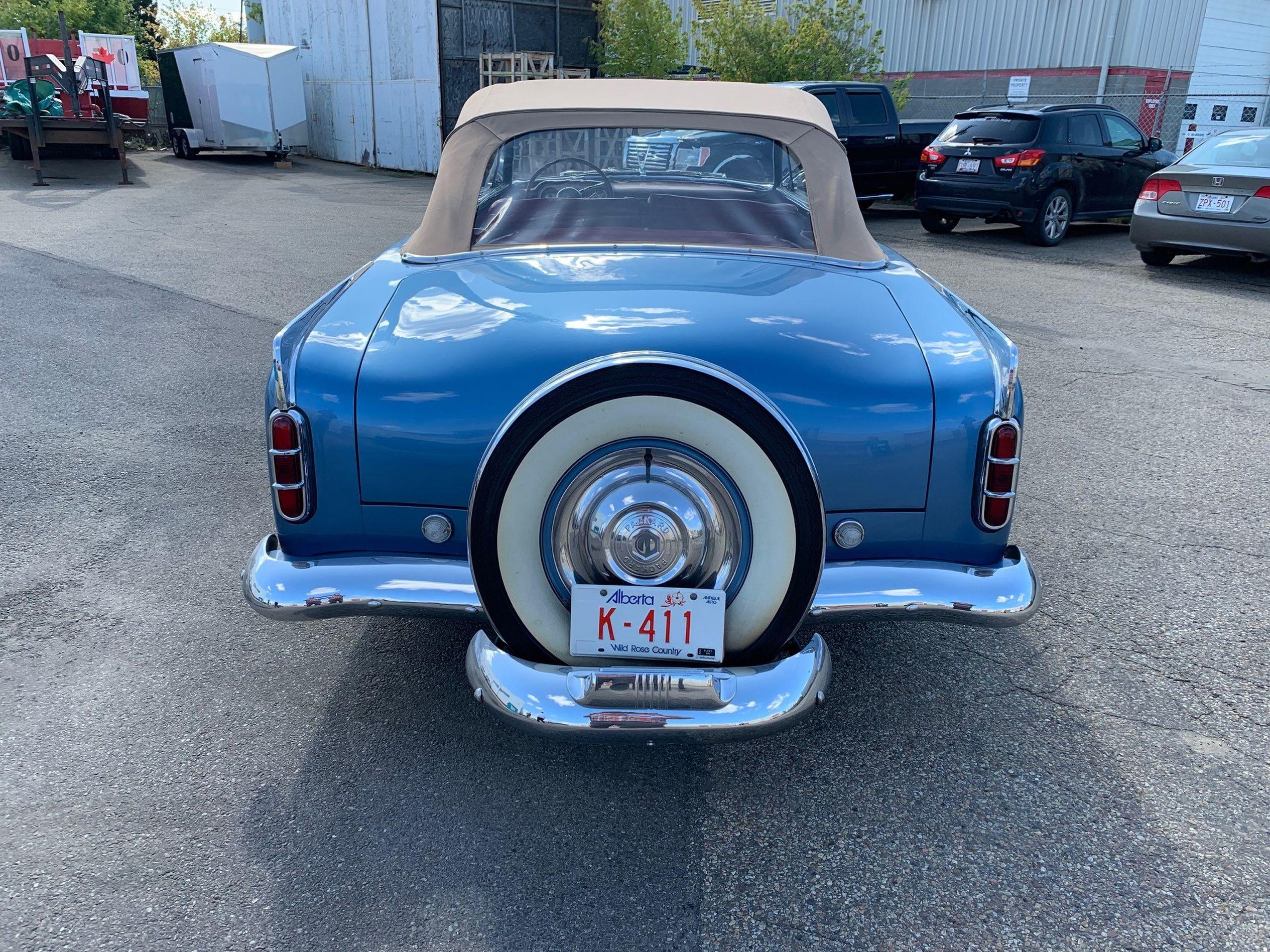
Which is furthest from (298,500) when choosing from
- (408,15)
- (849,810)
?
(408,15)

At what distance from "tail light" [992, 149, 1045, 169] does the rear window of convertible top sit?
853 cm

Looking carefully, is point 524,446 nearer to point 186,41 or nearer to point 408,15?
point 408,15

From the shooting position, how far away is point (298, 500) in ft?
8.41

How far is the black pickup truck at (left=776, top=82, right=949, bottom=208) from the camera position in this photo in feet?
45.7

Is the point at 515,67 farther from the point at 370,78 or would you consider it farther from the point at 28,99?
the point at 28,99

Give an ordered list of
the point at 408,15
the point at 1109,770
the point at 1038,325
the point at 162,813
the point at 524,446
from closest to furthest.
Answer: the point at 524,446 < the point at 162,813 < the point at 1109,770 < the point at 1038,325 < the point at 408,15

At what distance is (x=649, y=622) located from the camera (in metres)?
2.30

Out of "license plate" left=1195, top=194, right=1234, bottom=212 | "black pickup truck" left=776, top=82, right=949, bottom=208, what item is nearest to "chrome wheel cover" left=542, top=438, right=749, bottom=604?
"license plate" left=1195, top=194, right=1234, bottom=212

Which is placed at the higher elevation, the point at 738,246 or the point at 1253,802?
the point at 738,246

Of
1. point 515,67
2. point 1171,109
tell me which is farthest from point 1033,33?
point 515,67

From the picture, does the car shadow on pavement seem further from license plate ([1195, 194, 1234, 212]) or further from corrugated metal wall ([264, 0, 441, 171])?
corrugated metal wall ([264, 0, 441, 171])

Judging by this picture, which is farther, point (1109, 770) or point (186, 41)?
point (186, 41)

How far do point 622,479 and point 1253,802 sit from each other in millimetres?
1810

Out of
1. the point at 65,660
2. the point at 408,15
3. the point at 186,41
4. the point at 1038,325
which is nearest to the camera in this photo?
the point at 65,660
